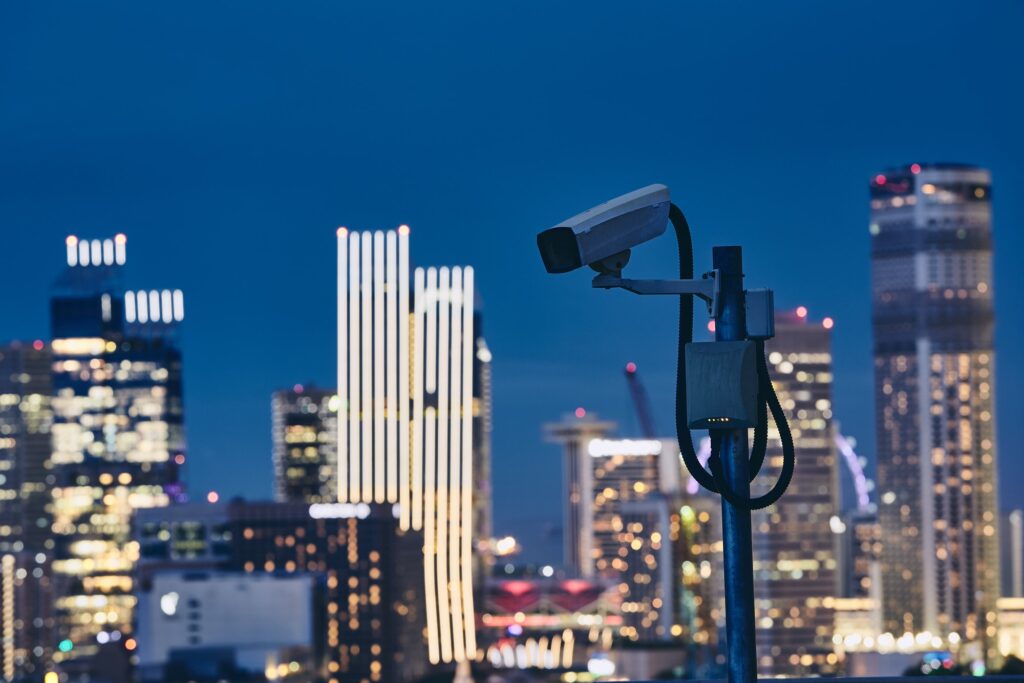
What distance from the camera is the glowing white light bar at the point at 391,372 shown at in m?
85.0

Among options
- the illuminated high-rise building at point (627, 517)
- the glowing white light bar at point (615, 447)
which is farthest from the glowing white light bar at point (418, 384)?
the glowing white light bar at point (615, 447)

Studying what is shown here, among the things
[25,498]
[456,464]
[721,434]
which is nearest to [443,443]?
[456,464]

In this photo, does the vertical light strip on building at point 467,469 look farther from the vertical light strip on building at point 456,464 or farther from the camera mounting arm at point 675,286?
the camera mounting arm at point 675,286

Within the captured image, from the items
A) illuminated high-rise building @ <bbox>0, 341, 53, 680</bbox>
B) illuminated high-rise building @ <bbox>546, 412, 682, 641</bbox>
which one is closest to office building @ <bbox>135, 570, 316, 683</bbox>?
illuminated high-rise building @ <bbox>0, 341, 53, 680</bbox>

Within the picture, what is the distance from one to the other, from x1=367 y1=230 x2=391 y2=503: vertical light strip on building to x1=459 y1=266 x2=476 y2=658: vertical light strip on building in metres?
3.32

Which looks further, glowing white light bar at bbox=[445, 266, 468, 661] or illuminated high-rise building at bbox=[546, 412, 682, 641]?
illuminated high-rise building at bbox=[546, 412, 682, 641]

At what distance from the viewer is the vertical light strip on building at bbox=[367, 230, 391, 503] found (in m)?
85.0

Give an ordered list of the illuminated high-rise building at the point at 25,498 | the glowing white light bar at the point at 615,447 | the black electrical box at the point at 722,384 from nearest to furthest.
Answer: the black electrical box at the point at 722,384 < the illuminated high-rise building at the point at 25,498 < the glowing white light bar at the point at 615,447

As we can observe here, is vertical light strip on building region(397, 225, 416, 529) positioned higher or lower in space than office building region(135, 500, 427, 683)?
higher

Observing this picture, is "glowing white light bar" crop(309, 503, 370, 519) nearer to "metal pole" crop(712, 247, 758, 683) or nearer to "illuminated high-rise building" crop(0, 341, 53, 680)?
"illuminated high-rise building" crop(0, 341, 53, 680)

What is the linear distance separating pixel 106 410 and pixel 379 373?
51.7 ft

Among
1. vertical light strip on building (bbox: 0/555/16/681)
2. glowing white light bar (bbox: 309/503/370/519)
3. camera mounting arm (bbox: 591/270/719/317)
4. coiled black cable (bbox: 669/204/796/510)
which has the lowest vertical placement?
vertical light strip on building (bbox: 0/555/16/681)

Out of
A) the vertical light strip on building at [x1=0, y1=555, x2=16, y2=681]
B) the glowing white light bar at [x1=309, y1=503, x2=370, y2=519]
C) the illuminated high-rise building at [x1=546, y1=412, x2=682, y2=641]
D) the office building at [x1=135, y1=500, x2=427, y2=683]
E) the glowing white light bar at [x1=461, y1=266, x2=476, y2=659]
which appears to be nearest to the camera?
the office building at [x1=135, y1=500, x2=427, y2=683]

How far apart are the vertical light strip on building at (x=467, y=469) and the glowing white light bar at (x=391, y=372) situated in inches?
114
